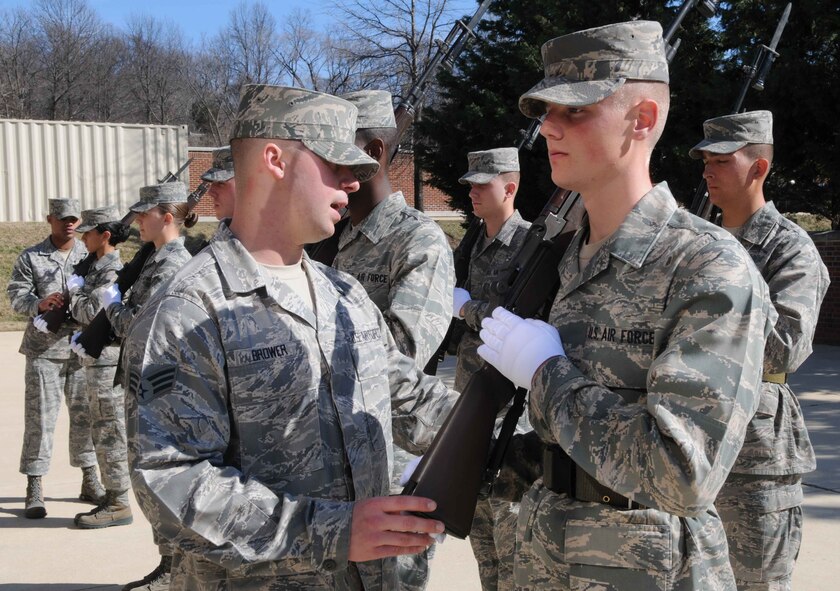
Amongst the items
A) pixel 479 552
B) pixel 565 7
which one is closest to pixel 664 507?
pixel 479 552

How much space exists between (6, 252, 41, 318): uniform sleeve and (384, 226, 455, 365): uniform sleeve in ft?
14.5

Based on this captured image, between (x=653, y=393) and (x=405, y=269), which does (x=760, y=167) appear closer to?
(x=405, y=269)

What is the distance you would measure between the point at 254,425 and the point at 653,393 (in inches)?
35.6

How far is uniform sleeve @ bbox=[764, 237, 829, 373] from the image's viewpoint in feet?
11.2

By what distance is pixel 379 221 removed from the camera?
3.65m

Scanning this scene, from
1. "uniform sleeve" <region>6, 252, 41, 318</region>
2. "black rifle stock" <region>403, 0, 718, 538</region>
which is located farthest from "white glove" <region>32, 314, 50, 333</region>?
"black rifle stock" <region>403, 0, 718, 538</region>

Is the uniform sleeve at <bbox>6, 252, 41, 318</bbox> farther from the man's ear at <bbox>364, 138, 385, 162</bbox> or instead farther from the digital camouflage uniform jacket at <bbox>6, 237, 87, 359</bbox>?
the man's ear at <bbox>364, 138, 385, 162</bbox>

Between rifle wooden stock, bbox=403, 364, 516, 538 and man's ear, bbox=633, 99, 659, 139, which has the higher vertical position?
man's ear, bbox=633, 99, 659, 139

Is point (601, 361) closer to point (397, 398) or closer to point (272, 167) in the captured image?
point (397, 398)

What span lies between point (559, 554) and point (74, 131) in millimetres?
25887

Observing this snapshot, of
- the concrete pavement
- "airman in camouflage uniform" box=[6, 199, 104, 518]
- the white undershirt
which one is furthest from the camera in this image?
"airman in camouflage uniform" box=[6, 199, 104, 518]

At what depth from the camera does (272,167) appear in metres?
2.13

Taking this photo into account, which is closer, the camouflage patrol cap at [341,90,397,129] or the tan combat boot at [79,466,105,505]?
the camouflage patrol cap at [341,90,397,129]

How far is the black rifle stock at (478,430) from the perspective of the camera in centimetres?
195
